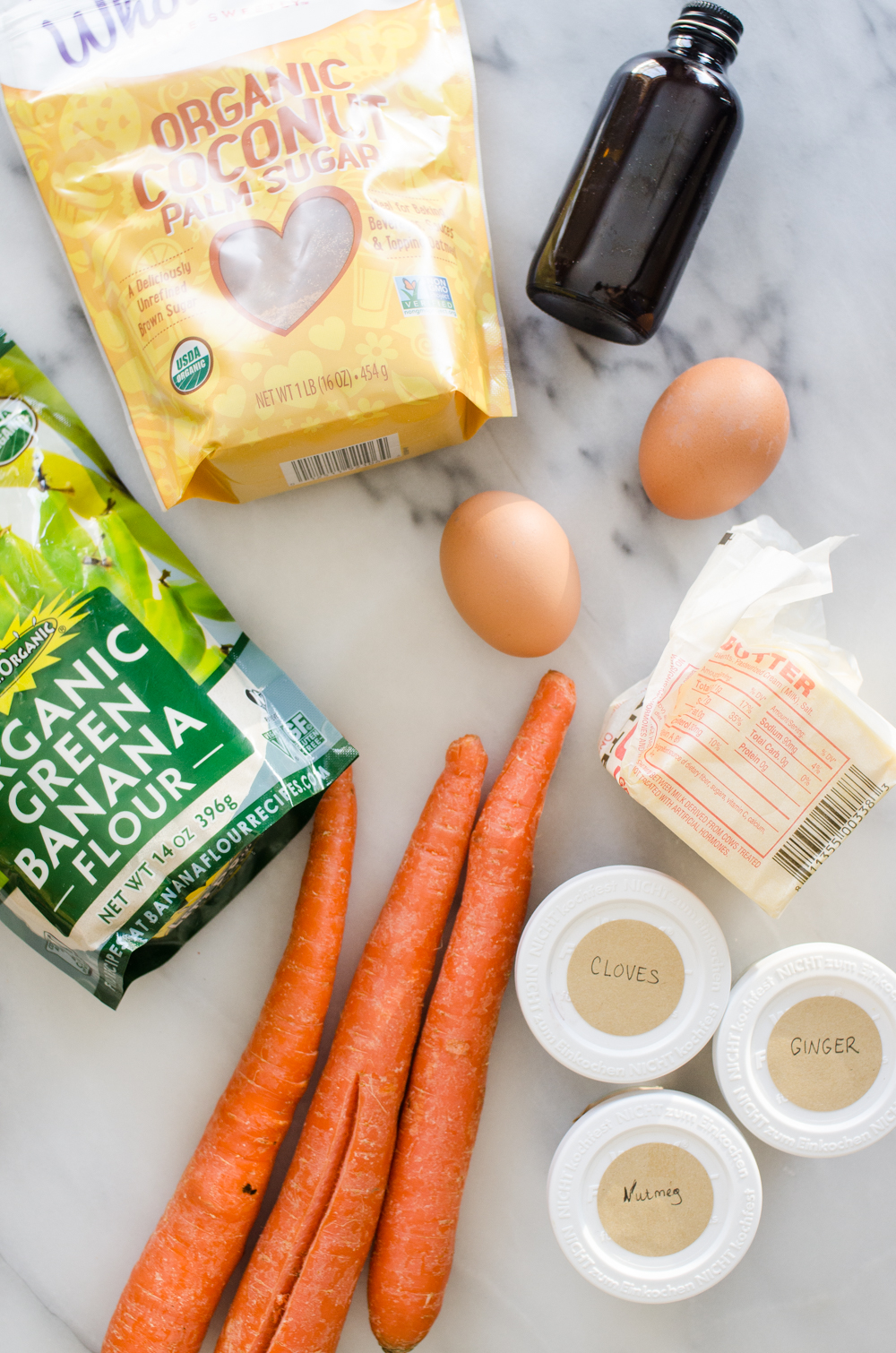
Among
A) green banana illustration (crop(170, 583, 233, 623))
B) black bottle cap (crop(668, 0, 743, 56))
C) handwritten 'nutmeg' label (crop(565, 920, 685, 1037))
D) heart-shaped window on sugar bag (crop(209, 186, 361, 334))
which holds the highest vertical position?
black bottle cap (crop(668, 0, 743, 56))

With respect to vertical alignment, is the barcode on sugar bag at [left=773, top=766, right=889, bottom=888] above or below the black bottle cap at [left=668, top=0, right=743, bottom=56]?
below

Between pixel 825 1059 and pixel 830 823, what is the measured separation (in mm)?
265

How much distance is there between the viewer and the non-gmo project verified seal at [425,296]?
27.5 inches

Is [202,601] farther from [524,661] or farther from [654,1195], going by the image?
[654,1195]

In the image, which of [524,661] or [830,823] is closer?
[830,823]

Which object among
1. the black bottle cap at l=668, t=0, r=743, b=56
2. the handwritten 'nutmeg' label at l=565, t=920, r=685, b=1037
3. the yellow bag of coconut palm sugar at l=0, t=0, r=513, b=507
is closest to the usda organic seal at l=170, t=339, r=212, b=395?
the yellow bag of coconut palm sugar at l=0, t=0, r=513, b=507

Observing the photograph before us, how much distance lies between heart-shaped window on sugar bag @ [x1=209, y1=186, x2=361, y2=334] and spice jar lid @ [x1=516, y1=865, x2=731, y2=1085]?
59 centimetres

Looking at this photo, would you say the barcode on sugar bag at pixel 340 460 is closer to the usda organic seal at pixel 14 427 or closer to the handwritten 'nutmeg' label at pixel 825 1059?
the usda organic seal at pixel 14 427

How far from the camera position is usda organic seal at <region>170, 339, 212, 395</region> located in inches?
27.3

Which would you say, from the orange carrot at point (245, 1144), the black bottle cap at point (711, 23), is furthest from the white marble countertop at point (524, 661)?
the black bottle cap at point (711, 23)

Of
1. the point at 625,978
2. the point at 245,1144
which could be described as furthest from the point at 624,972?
the point at 245,1144

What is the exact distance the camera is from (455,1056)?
32.3 inches

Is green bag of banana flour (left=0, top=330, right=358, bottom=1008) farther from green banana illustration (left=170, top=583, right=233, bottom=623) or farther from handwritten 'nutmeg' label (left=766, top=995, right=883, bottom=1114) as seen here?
handwritten 'nutmeg' label (left=766, top=995, right=883, bottom=1114)

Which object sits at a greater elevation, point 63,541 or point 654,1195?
point 63,541
